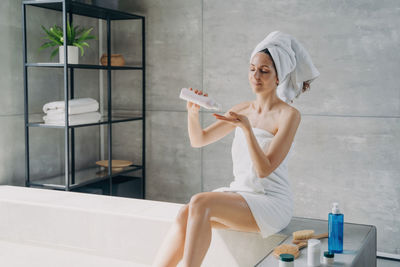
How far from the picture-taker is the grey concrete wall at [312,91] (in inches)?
127

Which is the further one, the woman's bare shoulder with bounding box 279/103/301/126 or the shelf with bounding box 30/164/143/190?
the shelf with bounding box 30/164/143/190

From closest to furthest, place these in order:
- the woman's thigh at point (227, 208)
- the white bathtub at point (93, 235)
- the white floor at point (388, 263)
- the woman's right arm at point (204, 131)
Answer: the woman's thigh at point (227, 208) < the white bathtub at point (93, 235) < the woman's right arm at point (204, 131) < the white floor at point (388, 263)

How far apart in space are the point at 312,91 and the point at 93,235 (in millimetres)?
1798

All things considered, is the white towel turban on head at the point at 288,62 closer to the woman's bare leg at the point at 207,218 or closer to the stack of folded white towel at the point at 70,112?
the woman's bare leg at the point at 207,218

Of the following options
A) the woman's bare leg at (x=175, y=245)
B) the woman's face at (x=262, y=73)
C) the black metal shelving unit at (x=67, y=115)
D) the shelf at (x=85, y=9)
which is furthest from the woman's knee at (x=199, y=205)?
the shelf at (x=85, y=9)

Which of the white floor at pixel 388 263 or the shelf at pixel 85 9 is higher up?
the shelf at pixel 85 9

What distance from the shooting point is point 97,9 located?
3582 mm

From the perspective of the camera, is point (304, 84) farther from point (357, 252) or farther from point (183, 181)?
point (183, 181)

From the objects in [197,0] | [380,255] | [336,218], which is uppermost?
[197,0]

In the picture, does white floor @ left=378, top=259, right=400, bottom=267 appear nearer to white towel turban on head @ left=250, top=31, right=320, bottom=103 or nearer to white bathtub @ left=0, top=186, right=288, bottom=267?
white bathtub @ left=0, top=186, right=288, bottom=267

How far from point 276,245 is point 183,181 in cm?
193

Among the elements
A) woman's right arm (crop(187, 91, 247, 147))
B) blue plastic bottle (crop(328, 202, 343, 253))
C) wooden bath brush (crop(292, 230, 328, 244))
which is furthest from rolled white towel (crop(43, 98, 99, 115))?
blue plastic bottle (crop(328, 202, 343, 253))

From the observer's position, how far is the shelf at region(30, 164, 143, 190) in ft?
11.3

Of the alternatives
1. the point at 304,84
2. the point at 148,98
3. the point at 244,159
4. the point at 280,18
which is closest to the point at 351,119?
the point at 280,18
